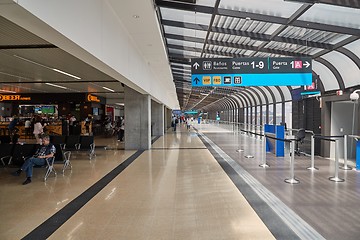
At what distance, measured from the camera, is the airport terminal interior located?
384 cm

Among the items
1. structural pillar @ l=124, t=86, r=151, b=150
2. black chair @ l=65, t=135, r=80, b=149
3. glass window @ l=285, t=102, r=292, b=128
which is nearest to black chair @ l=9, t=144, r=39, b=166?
black chair @ l=65, t=135, r=80, b=149

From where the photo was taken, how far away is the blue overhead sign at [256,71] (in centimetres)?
901

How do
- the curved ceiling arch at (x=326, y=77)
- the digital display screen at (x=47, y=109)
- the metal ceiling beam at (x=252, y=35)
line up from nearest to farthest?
the metal ceiling beam at (x=252, y=35)
the curved ceiling arch at (x=326, y=77)
the digital display screen at (x=47, y=109)

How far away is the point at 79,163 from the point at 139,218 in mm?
5791

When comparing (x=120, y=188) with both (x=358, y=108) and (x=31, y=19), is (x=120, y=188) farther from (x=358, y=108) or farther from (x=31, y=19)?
(x=358, y=108)

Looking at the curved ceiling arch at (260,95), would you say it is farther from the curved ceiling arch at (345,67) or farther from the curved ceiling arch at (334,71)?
the curved ceiling arch at (345,67)

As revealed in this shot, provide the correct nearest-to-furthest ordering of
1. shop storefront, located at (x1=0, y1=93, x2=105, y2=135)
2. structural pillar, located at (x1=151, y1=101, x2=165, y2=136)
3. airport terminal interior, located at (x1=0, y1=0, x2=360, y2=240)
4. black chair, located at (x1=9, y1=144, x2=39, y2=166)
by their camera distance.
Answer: airport terminal interior, located at (x1=0, y1=0, x2=360, y2=240) → black chair, located at (x1=9, y1=144, x2=39, y2=166) → shop storefront, located at (x1=0, y1=93, x2=105, y2=135) → structural pillar, located at (x1=151, y1=101, x2=165, y2=136)

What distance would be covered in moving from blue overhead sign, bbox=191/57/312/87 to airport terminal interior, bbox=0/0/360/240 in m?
0.03

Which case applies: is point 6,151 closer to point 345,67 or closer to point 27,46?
point 27,46

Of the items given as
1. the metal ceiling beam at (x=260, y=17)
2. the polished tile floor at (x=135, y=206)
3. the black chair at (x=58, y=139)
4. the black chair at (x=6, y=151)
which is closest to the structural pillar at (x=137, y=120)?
the black chair at (x=58, y=139)

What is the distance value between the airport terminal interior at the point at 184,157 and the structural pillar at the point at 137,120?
6 centimetres

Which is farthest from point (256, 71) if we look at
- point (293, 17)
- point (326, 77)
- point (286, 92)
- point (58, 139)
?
point (286, 92)

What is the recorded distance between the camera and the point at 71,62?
28.6 ft

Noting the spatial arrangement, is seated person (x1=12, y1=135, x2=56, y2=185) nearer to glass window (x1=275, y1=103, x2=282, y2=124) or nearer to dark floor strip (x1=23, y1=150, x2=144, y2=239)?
dark floor strip (x1=23, y1=150, x2=144, y2=239)
